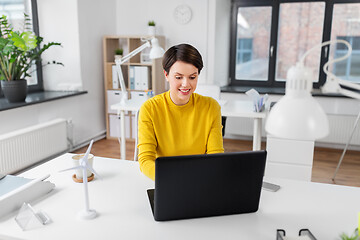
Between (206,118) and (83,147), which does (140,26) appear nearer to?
(83,147)

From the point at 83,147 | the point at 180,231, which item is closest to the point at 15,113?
the point at 83,147

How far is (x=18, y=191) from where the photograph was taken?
1.32m

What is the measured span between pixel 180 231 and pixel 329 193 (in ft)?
2.31

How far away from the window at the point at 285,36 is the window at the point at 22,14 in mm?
2621

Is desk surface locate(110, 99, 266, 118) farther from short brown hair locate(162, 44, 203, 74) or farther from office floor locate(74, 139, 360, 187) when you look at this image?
short brown hair locate(162, 44, 203, 74)

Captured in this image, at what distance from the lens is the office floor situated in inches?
135

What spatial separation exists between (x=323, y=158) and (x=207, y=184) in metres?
3.32

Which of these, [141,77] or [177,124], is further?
[141,77]

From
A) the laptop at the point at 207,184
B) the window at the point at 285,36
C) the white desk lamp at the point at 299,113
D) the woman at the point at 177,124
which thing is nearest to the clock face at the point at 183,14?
the window at the point at 285,36

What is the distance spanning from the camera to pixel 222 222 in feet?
3.96

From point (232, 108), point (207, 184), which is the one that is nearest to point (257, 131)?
point (232, 108)

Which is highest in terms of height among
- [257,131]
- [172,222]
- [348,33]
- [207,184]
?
[348,33]

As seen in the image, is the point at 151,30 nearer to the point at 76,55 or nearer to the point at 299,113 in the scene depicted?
the point at 76,55

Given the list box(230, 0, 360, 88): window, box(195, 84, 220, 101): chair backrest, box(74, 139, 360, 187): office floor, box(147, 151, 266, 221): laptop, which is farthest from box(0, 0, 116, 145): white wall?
box(147, 151, 266, 221): laptop
